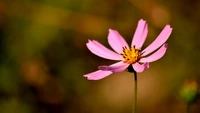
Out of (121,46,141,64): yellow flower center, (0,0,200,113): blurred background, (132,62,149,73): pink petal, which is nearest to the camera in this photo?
(132,62,149,73): pink petal

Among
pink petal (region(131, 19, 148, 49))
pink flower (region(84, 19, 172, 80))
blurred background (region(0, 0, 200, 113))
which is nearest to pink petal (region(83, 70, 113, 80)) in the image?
pink flower (region(84, 19, 172, 80))

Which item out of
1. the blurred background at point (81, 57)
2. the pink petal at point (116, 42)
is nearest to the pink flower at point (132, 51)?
the pink petal at point (116, 42)

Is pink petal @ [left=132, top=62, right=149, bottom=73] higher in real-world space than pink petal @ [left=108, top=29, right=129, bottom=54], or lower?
lower

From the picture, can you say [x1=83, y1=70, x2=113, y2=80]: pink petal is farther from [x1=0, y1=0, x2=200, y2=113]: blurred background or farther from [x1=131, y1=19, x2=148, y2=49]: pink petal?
[x1=0, y1=0, x2=200, y2=113]: blurred background

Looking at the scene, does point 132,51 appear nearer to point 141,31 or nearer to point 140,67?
point 141,31

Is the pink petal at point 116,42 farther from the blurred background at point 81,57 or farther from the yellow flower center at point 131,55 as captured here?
the blurred background at point 81,57

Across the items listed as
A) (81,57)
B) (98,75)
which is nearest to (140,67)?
(98,75)

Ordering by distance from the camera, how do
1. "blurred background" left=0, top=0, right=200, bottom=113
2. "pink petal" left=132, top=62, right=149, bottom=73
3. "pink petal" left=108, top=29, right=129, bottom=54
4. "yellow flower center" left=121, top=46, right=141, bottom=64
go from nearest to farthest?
"pink petal" left=132, top=62, right=149, bottom=73
"yellow flower center" left=121, top=46, right=141, bottom=64
"pink petal" left=108, top=29, right=129, bottom=54
"blurred background" left=0, top=0, right=200, bottom=113

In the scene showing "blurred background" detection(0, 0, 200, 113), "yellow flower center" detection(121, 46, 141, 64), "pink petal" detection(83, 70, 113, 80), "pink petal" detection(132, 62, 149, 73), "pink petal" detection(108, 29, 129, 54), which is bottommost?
"pink petal" detection(83, 70, 113, 80)
